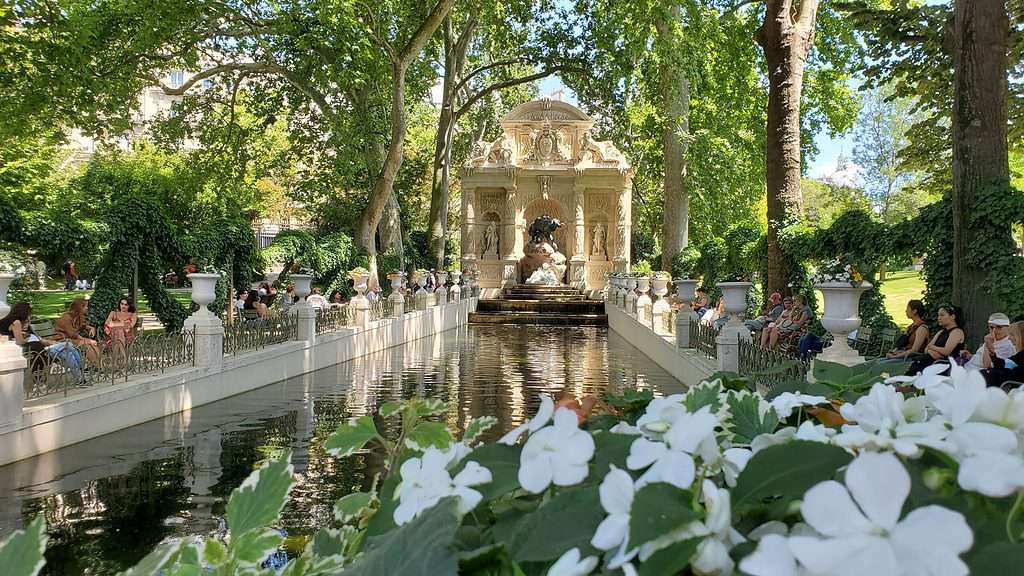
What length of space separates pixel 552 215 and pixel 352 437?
41.2 m

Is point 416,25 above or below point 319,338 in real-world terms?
above

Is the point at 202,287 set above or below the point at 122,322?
above

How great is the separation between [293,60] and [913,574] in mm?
25928

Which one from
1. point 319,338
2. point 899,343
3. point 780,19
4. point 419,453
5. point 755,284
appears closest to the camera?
point 419,453

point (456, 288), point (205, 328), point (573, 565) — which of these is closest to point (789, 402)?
point (573, 565)

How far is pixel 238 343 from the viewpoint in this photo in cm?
1424

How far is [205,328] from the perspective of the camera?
12625mm

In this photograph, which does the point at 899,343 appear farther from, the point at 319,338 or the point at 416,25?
the point at 416,25

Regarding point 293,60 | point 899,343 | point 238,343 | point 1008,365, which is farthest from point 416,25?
point 1008,365

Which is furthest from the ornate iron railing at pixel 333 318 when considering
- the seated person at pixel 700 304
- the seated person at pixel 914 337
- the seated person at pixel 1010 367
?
the seated person at pixel 1010 367

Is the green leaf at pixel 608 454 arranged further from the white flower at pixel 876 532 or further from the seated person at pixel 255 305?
the seated person at pixel 255 305

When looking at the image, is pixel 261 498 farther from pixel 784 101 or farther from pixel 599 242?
pixel 599 242

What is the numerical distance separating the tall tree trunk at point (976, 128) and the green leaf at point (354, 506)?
11.4 meters

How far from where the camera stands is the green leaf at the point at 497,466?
43.6 inches
